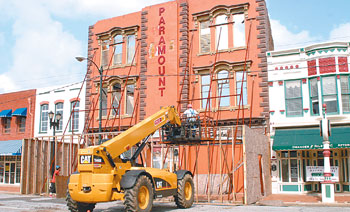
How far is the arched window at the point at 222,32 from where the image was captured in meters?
23.2

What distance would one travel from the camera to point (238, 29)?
2306cm

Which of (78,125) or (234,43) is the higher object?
(234,43)

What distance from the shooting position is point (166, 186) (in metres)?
12.8

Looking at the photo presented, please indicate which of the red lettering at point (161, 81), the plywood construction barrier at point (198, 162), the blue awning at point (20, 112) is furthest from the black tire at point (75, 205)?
the blue awning at point (20, 112)

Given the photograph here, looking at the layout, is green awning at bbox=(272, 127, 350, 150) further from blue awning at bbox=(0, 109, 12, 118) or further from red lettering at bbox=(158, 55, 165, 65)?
blue awning at bbox=(0, 109, 12, 118)

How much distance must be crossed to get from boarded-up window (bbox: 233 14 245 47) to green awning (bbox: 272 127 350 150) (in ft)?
20.4

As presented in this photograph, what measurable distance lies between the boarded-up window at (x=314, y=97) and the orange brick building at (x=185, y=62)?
244 cm

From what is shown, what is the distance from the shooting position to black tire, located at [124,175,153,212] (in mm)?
10672

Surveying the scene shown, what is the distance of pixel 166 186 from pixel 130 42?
15.8 m

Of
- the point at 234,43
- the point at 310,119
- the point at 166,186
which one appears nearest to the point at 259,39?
the point at 234,43

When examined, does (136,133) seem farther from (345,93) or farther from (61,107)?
(61,107)

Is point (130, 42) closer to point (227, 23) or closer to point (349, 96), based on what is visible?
point (227, 23)

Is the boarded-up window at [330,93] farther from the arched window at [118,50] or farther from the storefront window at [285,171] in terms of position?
the arched window at [118,50]

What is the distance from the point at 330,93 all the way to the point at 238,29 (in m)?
6.79
